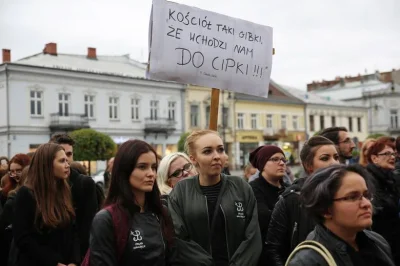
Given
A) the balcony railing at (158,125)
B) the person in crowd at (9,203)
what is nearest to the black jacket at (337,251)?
the person in crowd at (9,203)

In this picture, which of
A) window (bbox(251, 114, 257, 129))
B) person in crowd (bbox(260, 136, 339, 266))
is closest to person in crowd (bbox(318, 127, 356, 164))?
person in crowd (bbox(260, 136, 339, 266))

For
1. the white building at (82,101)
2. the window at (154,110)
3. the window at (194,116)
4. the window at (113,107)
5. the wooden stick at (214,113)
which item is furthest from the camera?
the window at (194,116)

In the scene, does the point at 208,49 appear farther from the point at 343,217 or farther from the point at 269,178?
the point at 343,217

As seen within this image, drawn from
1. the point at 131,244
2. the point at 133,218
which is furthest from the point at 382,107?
the point at 131,244

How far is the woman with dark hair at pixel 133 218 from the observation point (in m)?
3.33

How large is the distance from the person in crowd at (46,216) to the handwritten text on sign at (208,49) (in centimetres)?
130

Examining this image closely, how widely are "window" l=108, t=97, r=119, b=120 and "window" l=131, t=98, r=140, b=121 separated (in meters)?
1.55

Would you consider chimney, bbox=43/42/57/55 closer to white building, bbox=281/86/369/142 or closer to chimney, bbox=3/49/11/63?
chimney, bbox=3/49/11/63

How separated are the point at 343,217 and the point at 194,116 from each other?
143 feet

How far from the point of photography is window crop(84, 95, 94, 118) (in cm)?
3909

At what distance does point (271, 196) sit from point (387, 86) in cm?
6309

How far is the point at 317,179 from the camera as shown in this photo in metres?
2.70

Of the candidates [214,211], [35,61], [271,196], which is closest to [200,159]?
[214,211]

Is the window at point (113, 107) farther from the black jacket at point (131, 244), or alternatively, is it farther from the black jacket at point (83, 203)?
the black jacket at point (131, 244)
